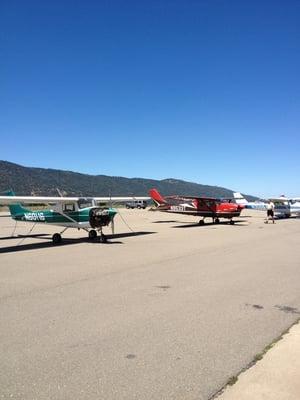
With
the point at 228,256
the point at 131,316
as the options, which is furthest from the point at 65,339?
Result: the point at 228,256

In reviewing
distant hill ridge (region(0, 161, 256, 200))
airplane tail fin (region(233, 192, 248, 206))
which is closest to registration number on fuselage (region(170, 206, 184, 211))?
airplane tail fin (region(233, 192, 248, 206))

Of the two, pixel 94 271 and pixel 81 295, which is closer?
pixel 81 295

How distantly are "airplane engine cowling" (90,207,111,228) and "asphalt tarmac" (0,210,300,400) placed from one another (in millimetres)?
6309

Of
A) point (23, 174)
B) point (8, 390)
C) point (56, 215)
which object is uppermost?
point (23, 174)

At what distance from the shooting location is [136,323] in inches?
230

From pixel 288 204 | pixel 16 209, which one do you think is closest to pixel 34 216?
pixel 16 209

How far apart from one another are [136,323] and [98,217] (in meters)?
12.7

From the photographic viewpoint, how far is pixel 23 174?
451ft

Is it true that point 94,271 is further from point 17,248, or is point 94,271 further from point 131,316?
point 17,248

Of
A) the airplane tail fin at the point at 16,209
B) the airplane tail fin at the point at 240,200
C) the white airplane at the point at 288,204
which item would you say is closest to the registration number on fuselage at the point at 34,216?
the airplane tail fin at the point at 16,209

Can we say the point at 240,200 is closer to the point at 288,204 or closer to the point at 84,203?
the point at 288,204

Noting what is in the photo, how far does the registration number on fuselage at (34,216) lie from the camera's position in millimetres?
19406

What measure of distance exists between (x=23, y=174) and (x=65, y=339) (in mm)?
138486

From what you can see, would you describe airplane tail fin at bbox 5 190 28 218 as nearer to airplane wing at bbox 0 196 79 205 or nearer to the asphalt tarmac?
airplane wing at bbox 0 196 79 205
